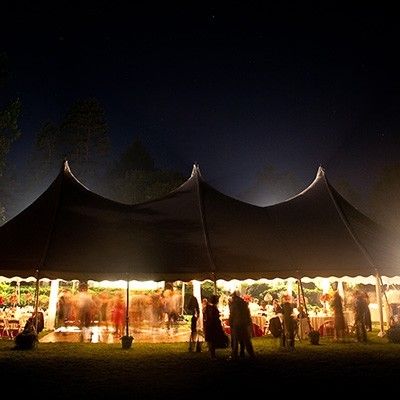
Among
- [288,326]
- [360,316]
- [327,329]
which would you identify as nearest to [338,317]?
A: [360,316]

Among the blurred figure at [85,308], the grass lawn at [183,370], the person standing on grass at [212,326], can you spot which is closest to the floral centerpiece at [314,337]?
the grass lawn at [183,370]

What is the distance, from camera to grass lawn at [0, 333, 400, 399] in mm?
6973

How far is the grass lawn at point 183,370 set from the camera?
697cm

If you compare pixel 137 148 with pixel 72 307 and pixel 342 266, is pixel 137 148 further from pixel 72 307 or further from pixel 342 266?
pixel 342 266

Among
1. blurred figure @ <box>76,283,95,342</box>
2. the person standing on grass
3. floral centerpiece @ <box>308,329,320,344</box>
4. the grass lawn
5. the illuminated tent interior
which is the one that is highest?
the illuminated tent interior

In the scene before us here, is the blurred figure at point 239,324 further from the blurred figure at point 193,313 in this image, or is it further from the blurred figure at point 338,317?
the blurred figure at point 338,317

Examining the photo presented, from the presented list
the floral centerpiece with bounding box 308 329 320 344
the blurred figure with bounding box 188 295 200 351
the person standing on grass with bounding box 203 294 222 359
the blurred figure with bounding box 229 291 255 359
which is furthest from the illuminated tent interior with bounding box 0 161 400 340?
Answer: the blurred figure with bounding box 229 291 255 359

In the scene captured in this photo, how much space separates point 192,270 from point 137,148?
53.0 metres

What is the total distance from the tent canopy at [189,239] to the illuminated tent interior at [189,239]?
26 millimetres

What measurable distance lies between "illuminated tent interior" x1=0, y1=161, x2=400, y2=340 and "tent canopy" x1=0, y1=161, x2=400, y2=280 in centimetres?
3

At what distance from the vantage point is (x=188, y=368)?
8.94 m

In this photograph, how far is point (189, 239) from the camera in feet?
42.5

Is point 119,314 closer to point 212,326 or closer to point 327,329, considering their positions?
point 212,326

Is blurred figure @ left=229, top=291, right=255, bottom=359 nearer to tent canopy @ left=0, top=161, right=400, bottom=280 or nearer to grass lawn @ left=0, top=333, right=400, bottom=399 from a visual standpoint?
grass lawn @ left=0, top=333, right=400, bottom=399
